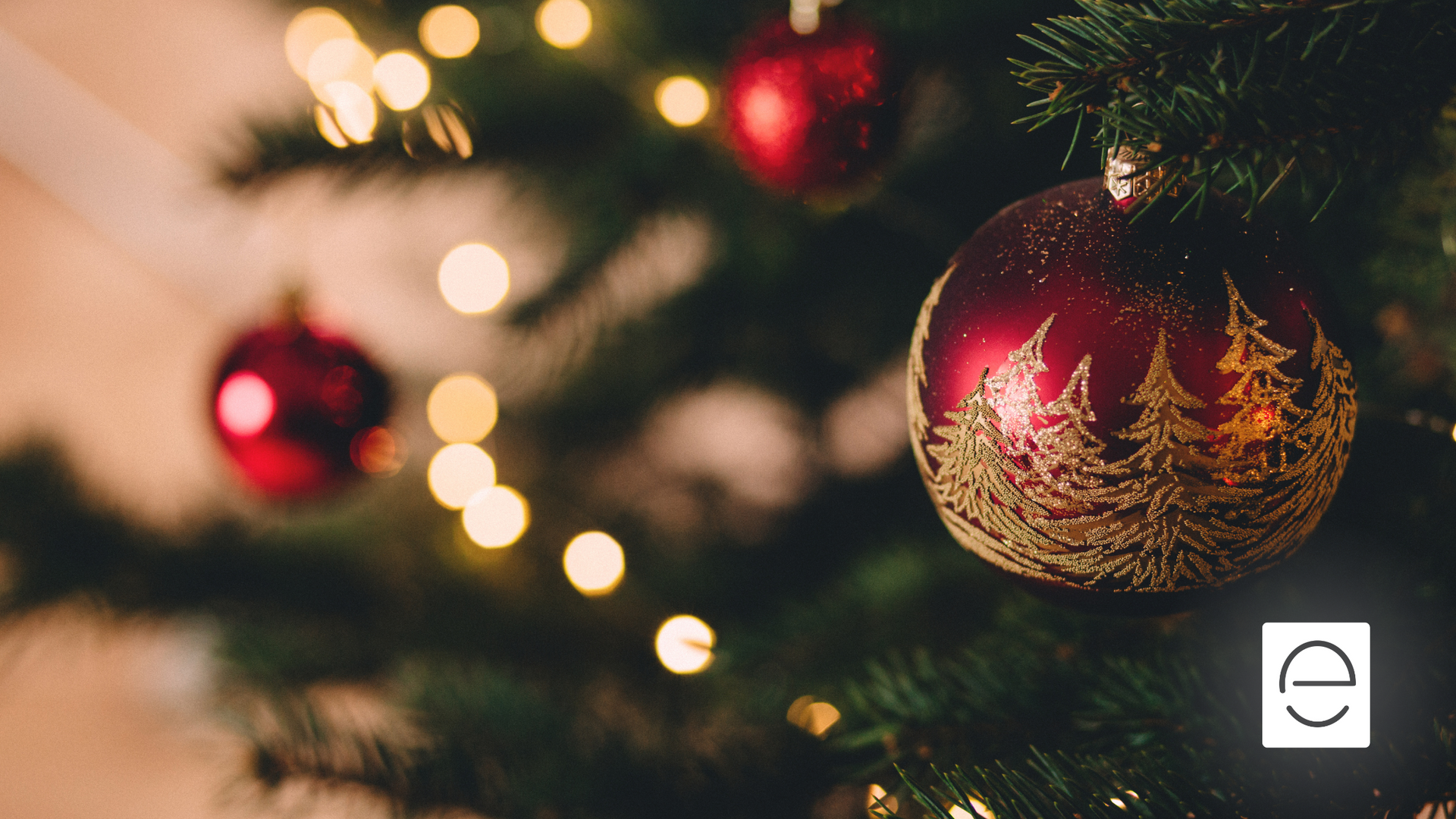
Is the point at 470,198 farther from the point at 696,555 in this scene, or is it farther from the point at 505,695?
the point at 505,695

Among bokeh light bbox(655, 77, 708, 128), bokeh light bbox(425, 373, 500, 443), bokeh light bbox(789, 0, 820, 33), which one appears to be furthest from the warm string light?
bokeh light bbox(425, 373, 500, 443)

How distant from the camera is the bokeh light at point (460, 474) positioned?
79 centimetres

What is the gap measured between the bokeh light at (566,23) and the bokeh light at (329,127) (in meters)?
0.18

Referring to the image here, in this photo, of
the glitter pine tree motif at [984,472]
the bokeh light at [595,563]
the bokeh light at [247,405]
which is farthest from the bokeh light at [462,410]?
the glitter pine tree motif at [984,472]

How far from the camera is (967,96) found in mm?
591

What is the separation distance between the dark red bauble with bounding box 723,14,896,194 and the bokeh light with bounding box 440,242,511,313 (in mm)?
430

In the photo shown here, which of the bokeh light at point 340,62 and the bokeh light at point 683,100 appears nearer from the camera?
the bokeh light at point 683,100

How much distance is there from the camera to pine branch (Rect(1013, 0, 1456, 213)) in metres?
0.22

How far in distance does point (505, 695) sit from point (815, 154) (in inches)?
15.4

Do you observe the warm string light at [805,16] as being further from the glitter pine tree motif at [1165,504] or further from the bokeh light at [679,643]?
the bokeh light at [679,643]

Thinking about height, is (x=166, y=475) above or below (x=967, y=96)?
above

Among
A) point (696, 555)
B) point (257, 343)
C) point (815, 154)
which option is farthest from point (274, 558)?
point (815, 154)

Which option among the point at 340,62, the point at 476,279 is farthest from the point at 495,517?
the point at 340,62

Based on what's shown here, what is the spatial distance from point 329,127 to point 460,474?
0.41 meters
